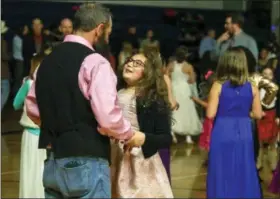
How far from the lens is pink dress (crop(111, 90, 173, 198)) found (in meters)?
4.84

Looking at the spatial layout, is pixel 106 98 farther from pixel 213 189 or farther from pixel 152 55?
pixel 213 189

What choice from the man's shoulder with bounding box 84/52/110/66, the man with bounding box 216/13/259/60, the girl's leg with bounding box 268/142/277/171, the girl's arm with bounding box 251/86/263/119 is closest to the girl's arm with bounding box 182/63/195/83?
the girl's leg with bounding box 268/142/277/171

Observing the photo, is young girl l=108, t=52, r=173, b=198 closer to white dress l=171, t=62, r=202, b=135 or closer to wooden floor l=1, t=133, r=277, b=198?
wooden floor l=1, t=133, r=277, b=198

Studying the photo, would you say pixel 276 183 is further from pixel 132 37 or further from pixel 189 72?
pixel 132 37

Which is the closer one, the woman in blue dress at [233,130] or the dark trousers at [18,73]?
the woman in blue dress at [233,130]

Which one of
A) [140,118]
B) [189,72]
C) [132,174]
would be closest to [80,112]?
[140,118]

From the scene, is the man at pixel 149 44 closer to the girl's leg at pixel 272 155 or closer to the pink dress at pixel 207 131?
the pink dress at pixel 207 131

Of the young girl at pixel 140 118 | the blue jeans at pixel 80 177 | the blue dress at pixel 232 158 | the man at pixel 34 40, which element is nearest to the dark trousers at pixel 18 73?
the man at pixel 34 40

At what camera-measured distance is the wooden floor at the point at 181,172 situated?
788 cm

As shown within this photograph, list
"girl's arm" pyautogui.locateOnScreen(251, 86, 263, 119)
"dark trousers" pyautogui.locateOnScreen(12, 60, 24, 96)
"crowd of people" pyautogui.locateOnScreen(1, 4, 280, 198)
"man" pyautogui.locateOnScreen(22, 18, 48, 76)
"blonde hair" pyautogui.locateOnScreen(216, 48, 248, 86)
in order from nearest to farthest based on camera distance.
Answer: "crowd of people" pyautogui.locateOnScreen(1, 4, 280, 198) < "blonde hair" pyautogui.locateOnScreen(216, 48, 248, 86) < "girl's arm" pyautogui.locateOnScreen(251, 86, 263, 119) < "man" pyautogui.locateOnScreen(22, 18, 48, 76) < "dark trousers" pyautogui.locateOnScreen(12, 60, 24, 96)

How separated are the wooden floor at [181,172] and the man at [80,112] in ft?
12.8

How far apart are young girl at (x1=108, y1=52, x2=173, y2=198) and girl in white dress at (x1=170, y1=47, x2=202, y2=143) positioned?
6953 mm

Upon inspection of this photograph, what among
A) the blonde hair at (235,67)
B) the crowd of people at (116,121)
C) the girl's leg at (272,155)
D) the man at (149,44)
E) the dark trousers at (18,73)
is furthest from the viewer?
the dark trousers at (18,73)

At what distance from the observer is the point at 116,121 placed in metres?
3.62
